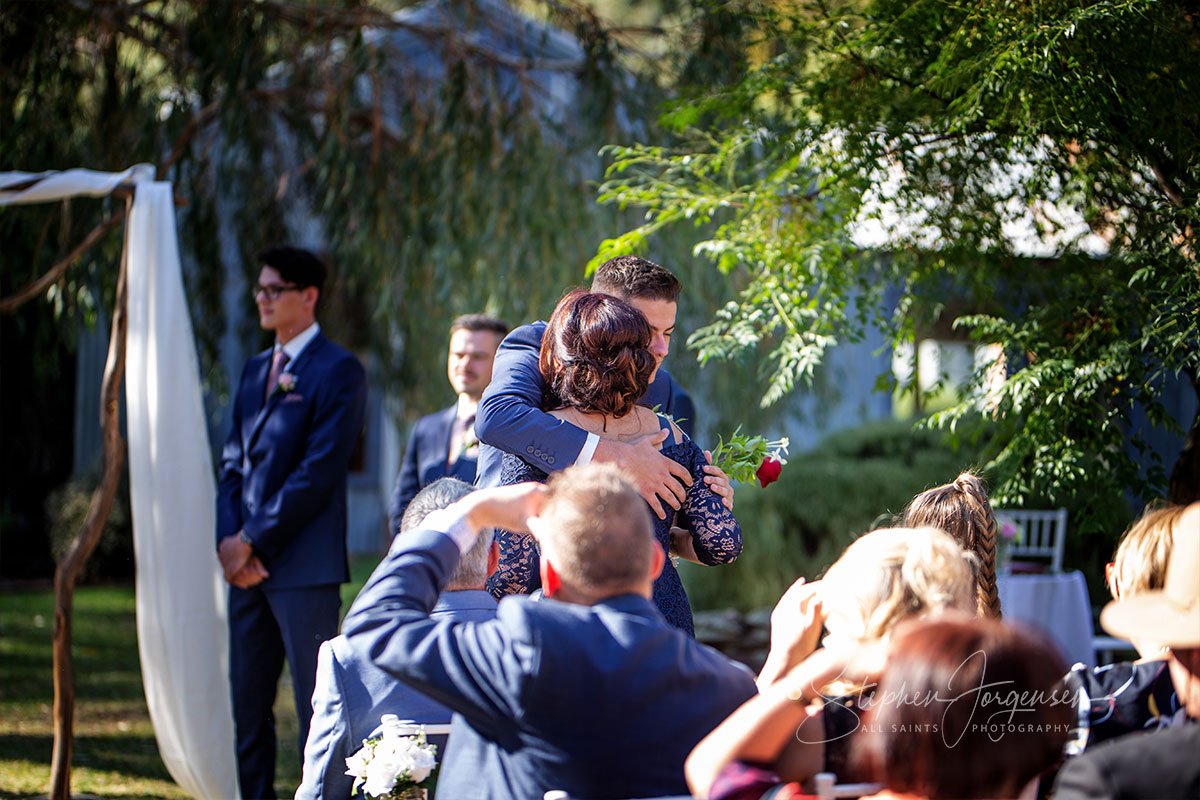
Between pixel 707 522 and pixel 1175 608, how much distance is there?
100cm

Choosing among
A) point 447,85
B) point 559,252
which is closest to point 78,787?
point 559,252

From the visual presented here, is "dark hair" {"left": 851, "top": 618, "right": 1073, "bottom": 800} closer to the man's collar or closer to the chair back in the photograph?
the man's collar

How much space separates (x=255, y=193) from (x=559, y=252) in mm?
2118

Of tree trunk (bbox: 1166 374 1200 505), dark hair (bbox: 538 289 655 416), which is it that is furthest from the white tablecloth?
dark hair (bbox: 538 289 655 416)

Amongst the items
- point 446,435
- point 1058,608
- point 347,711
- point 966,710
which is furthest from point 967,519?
point 1058,608

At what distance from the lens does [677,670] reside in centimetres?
170

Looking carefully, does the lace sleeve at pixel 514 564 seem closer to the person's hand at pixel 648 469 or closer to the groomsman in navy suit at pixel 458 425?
the person's hand at pixel 648 469

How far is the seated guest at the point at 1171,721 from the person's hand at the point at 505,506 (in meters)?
0.95

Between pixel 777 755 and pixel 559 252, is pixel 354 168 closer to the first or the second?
pixel 559 252

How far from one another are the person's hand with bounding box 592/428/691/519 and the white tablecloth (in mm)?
4228

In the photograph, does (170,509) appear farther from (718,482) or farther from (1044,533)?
(1044,533)

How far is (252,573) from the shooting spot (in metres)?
4.02

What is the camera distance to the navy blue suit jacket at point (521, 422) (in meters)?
2.43

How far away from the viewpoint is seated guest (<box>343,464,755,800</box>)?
65.0 inches
